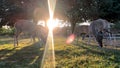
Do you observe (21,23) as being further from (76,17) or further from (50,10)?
(76,17)

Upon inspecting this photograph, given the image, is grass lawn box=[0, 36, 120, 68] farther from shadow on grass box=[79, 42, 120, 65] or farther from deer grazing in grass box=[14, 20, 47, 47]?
deer grazing in grass box=[14, 20, 47, 47]

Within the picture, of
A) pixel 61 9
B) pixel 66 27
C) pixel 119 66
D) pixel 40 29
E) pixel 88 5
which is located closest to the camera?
pixel 119 66

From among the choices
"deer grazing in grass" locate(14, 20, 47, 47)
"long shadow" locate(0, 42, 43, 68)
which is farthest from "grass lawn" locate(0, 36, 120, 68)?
"deer grazing in grass" locate(14, 20, 47, 47)

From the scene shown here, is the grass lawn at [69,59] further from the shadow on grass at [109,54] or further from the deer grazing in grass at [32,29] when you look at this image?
the deer grazing in grass at [32,29]

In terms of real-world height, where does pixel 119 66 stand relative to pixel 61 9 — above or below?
below

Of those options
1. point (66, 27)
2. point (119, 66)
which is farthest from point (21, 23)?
point (66, 27)

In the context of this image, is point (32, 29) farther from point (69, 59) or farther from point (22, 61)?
point (69, 59)

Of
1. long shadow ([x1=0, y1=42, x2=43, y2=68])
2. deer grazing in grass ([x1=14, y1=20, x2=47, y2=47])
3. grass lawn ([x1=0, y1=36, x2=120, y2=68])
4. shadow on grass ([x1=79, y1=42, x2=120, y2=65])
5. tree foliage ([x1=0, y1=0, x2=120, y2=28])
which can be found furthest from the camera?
tree foliage ([x1=0, y1=0, x2=120, y2=28])

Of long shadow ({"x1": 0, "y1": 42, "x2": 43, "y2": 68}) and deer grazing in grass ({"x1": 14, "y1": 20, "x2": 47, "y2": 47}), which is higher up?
deer grazing in grass ({"x1": 14, "y1": 20, "x2": 47, "y2": 47})

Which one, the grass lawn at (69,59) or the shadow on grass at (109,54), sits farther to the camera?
the shadow on grass at (109,54)

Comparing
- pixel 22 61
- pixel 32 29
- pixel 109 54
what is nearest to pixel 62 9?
pixel 32 29

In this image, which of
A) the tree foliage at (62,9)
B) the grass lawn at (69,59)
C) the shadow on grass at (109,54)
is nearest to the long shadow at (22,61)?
the grass lawn at (69,59)

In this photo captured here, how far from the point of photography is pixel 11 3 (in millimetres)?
24547

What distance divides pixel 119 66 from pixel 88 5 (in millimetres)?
19461
